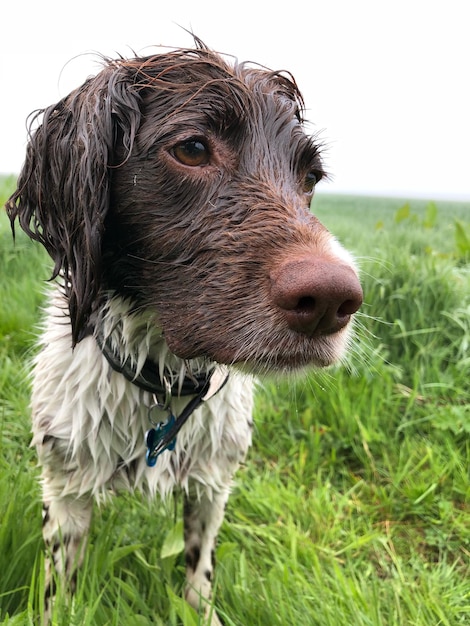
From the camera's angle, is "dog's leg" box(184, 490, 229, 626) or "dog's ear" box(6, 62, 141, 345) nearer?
"dog's ear" box(6, 62, 141, 345)

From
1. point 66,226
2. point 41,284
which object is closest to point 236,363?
point 66,226

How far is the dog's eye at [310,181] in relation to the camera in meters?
2.01

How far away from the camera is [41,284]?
3.88 metres

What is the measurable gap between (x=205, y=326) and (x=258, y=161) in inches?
19.9

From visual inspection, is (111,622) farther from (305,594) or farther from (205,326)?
(205,326)

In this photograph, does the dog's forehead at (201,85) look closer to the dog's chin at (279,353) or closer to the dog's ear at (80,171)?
the dog's ear at (80,171)

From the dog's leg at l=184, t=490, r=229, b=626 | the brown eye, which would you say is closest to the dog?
the brown eye

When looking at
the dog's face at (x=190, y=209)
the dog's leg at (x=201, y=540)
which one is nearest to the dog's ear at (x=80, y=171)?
the dog's face at (x=190, y=209)

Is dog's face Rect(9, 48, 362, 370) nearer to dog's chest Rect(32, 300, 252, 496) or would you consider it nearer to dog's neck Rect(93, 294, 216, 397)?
dog's neck Rect(93, 294, 216, 397)

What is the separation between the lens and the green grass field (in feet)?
6.79

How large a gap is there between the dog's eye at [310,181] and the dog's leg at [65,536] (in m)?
1.34

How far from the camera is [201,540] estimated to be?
2307 millimetres

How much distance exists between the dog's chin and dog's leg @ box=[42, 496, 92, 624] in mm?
857

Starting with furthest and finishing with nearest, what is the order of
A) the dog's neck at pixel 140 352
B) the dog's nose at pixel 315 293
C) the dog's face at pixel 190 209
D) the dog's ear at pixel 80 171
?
the dog's neck at pixel 140 352
the dog's ear at pixel 80 171
the dog's face at pixel 190 209
the dog's nose at pixel 315 293
